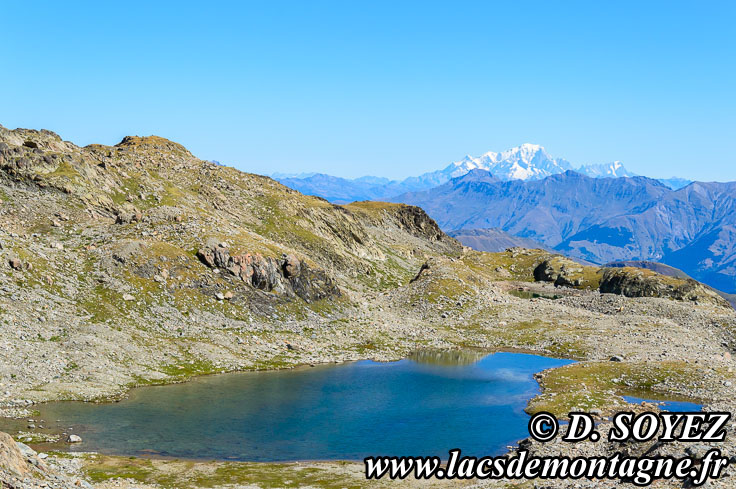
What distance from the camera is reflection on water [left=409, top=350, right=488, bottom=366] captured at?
359ft

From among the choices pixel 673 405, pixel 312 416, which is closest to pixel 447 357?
pixel 673 405

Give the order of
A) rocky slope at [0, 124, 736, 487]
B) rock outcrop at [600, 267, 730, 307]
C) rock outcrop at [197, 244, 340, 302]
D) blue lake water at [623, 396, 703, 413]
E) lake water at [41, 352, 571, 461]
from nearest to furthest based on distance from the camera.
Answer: lake water at [41, 352, 571, 461] → blue lake water at [623, 396, 703, 413] → rocky slope at [0, 124, 736, 487] → rock outcrop at [197, 244, 340, 302] → rock outcrop at [600, 267, 730, 307]

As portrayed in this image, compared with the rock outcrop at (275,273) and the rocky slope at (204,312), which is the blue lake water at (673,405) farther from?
the rock outcrop at (275,273)

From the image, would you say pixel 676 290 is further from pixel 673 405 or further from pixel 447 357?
pixel 673 405

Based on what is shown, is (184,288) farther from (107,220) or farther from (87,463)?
(87,463)

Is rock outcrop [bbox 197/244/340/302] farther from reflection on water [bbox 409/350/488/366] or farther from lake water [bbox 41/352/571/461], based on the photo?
lake water [bbox 41/352/571/461]

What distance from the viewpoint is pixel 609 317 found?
14388 cm

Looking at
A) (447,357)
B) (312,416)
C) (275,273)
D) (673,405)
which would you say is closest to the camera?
(312,416)

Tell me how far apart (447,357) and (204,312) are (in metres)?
50.1

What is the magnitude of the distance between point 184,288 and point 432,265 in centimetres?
8484

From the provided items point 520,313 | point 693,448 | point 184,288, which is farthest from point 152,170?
point 693,448

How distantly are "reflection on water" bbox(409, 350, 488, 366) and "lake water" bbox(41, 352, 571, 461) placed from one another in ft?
34.9

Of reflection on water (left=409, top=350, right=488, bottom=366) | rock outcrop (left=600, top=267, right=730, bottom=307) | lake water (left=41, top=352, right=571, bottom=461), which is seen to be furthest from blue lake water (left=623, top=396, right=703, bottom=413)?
rock outcrop (left=600, top=267, right=730, bottom=307)

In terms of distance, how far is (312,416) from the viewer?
237 feet
